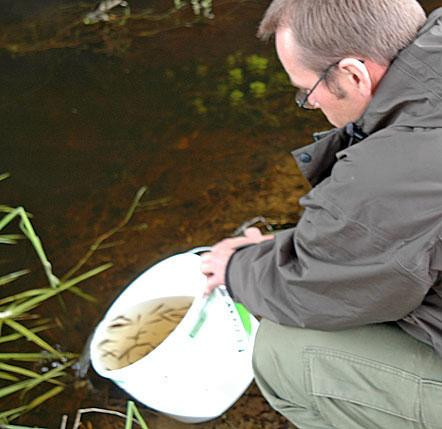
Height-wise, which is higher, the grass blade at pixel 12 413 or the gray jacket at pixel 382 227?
the gray jacket at pixel 382 227

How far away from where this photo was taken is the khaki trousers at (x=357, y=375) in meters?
1.50

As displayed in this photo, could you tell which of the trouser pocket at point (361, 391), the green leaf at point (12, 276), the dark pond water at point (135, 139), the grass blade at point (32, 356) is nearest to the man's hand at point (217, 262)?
the trouser pocket at point (361, 391)

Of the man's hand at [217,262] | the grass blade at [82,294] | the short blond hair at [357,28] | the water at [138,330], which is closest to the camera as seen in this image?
the short blond hair at [357,28]

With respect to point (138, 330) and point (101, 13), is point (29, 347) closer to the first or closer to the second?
point (138, 330)

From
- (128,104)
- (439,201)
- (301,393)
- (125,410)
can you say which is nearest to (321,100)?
(439,201)

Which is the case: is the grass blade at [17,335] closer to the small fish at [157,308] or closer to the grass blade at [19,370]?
the grass blade at [19,370]

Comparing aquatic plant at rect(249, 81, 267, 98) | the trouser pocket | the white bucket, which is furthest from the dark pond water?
the trouser pocket

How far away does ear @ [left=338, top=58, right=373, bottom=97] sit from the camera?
1447 millimetres

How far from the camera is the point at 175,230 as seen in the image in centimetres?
251

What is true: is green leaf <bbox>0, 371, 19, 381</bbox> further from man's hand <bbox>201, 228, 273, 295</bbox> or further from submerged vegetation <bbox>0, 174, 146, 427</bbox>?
man's hand <bbox>201, 228, 273, 295</bbox>

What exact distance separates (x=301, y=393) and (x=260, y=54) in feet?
5.71

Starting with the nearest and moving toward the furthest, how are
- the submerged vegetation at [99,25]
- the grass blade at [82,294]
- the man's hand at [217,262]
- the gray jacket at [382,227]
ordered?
the gray jacket at [382,227] < the man's hand at [217,262] < the grass blade at [82,294] < the submerged vegetation at [99,25]

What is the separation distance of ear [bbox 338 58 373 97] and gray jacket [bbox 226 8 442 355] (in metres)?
0.04

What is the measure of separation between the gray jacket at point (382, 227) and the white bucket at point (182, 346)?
255 mm
